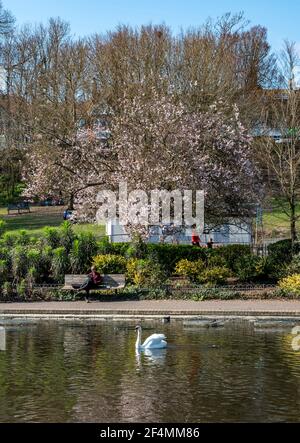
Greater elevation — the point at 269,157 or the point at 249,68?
the point at 249,68

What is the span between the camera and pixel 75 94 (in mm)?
54156

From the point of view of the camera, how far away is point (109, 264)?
2834 cm

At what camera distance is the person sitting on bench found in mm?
26078

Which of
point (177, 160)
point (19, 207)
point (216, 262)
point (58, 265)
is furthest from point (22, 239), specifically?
point (19, 207)

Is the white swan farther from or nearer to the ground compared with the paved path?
nearer to the ground

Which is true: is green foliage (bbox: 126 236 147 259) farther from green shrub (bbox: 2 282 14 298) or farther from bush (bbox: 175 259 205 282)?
green shrub (bbox: 2 282 14 298)

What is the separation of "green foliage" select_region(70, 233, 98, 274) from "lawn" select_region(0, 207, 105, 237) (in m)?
15.9

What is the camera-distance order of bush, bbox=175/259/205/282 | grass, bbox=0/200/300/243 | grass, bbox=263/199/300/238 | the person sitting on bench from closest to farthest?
the person sitting on bench
bush, bbox=175/259/205/282
grass, bbox=263/199/300/238
grass, bbox=0/200/300/243

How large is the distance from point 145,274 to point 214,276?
7.86ft

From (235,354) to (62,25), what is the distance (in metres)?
47.8

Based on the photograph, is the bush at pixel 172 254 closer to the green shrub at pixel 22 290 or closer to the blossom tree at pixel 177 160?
the blossom tree at pixel 177 160

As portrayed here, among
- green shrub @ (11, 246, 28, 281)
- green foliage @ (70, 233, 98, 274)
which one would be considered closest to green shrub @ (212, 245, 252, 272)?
green foliage @ (70, 233, 98, 274)

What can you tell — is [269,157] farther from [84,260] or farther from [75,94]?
[75,94]
